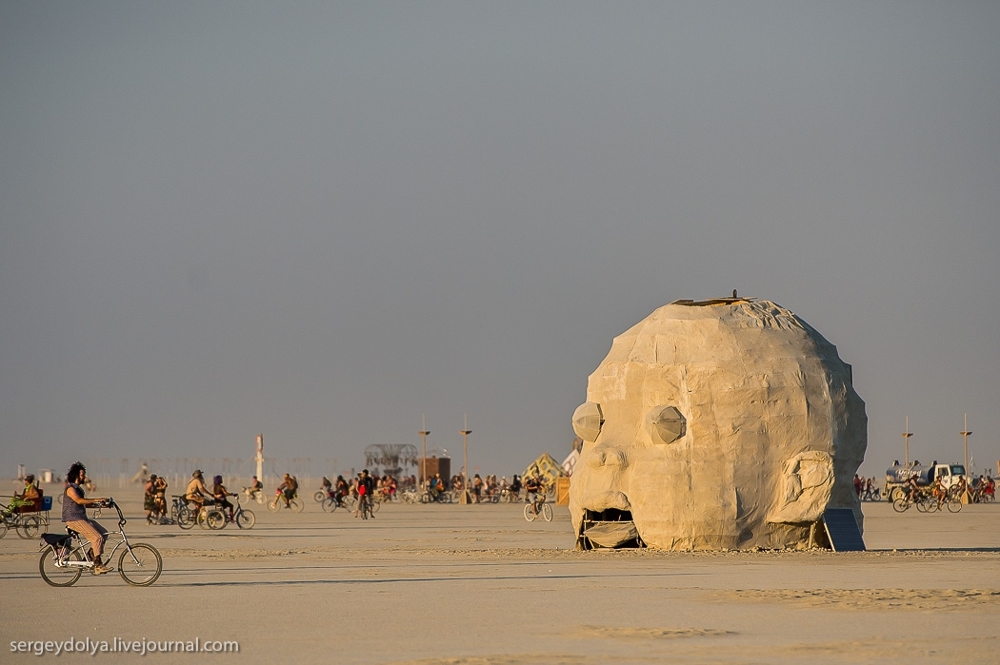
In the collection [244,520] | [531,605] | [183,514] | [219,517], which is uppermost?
[183,514]

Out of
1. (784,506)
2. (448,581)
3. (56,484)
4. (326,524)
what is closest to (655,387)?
(784,506)

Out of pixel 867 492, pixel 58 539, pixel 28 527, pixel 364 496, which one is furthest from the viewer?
pixel 867 492

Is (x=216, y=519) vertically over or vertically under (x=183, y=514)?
under

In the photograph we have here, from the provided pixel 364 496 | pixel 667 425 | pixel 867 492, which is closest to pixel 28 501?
pixel 667 425

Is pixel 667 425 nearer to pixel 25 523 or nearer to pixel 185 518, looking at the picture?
pixel 25 523

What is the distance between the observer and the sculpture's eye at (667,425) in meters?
26.5

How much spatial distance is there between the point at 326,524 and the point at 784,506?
20.6 metres

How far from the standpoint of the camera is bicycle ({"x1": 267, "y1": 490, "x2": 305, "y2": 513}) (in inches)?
2212

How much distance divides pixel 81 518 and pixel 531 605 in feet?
19.8

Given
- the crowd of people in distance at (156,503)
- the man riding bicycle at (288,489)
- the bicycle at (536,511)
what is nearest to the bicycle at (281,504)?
the man riding bicycle at (288,489)

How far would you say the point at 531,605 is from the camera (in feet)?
55.7

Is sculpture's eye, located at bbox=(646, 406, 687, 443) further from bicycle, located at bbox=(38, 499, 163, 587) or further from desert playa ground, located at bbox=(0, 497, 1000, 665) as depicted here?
bicycle, located at bbox=(38, 499, 163, 587)

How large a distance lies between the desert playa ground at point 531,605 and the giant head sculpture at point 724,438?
0.78 metres

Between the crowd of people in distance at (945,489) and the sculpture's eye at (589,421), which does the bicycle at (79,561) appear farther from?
the crowd of people in distance at (945,489)
